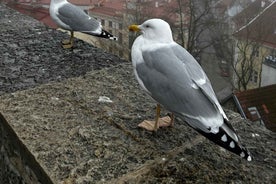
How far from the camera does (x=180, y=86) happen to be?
1.55m

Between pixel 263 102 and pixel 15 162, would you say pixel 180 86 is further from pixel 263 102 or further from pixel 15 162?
pixel 263 102

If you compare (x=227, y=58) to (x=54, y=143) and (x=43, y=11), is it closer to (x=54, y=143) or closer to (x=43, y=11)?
(x=43, y=11)

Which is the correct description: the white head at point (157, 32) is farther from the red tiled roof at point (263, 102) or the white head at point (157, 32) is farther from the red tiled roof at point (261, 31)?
the red tiled roof at point (261, 31)

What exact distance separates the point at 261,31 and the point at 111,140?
1769 centimetres

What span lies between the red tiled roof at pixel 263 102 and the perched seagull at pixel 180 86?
314 inches

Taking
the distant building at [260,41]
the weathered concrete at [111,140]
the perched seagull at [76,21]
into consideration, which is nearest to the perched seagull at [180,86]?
the weathered concrete at [111,140]

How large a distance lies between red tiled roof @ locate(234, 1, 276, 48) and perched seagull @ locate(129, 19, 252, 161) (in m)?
16.4

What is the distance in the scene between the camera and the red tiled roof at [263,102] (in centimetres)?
938

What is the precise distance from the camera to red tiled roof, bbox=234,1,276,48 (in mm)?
17719

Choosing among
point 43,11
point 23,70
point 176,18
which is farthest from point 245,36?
point 23,70

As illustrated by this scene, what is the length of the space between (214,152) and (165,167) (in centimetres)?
24

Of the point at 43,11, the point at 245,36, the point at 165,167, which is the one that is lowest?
the point at 245,36

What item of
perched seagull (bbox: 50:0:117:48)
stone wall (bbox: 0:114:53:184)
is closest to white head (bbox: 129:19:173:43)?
stone wall (bbox: 0:114:53:184)

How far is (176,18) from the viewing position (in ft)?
68.5
